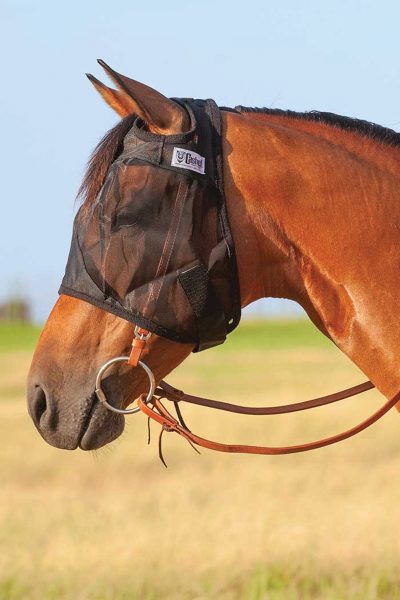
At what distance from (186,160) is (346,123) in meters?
0.76

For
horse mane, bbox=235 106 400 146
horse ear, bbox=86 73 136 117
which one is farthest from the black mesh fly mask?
horse mane, bbox=235 106 400 146

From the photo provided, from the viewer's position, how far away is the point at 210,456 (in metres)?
13.6

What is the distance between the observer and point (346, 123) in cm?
447

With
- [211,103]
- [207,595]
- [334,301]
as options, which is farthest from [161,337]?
[207,595]

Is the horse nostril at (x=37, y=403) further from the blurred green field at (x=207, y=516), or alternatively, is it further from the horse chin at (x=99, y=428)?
the blurred green field at (x=207, y=516)

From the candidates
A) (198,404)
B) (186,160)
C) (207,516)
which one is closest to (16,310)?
(207,516)

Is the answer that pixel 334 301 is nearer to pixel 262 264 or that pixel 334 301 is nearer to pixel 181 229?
pixel 262 264

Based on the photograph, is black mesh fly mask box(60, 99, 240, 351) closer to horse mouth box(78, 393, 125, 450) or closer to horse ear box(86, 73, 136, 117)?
horse ear box(86, 73, 136, 117)

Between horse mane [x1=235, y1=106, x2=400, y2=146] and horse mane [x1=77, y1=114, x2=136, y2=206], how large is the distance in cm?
53

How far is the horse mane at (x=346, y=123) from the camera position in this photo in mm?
4453

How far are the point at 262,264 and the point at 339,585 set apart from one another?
325 centimetres

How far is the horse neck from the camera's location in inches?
166

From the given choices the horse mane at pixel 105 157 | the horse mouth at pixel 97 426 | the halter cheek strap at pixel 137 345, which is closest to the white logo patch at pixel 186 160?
the horse mane at pixel 105 157

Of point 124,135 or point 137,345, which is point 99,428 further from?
point 124,135
